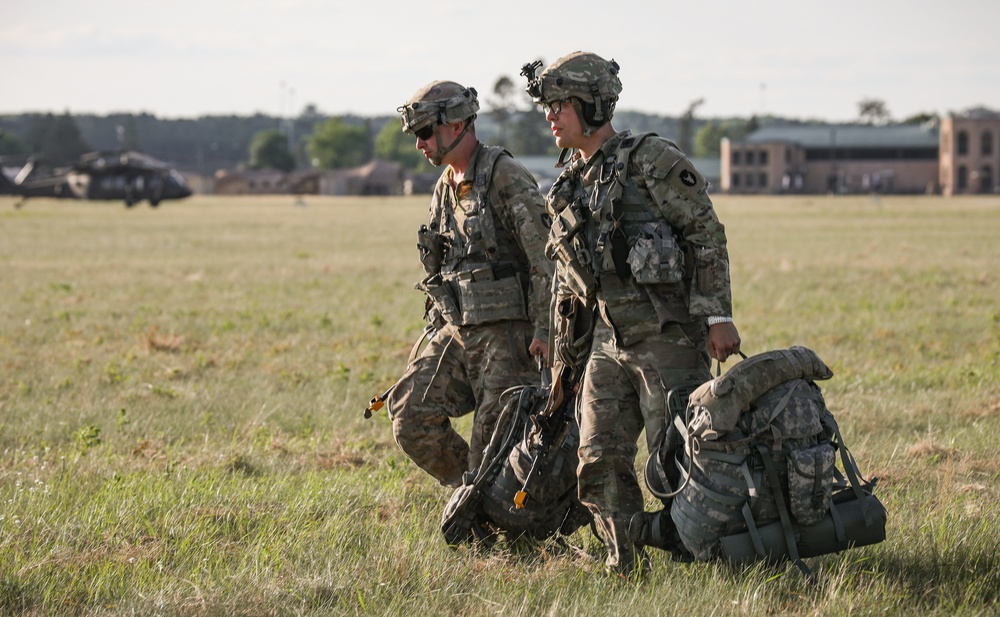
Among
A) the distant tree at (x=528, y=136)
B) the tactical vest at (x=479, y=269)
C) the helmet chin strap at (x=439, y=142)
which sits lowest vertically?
the tactical vest at (x=479, y=269)

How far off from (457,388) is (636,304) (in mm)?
1375

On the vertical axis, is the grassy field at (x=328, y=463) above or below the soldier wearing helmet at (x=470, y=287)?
below

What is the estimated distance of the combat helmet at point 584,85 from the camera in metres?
5.46

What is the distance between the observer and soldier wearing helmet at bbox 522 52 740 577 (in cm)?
532

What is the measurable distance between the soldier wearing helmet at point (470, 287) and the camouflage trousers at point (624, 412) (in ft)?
2.28

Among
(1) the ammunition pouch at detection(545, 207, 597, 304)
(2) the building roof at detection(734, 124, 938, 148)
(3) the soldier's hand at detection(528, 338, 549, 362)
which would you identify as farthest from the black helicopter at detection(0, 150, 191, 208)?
(2) the building roof at detection(734, 124, 938, 148)

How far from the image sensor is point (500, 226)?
6.40 meters

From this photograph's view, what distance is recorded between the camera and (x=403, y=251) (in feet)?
103

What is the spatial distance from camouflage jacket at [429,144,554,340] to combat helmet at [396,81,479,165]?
0.74ft

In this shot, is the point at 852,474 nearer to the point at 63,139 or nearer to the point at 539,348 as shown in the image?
the point at 539,348

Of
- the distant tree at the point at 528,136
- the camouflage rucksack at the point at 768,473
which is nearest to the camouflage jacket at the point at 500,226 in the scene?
the camouflage rucksack at the point at 768,473

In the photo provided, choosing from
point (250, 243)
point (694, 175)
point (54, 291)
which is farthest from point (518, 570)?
point (250, 243)

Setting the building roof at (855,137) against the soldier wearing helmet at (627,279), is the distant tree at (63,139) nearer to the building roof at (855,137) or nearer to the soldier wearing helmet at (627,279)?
the building roof at (855,137)

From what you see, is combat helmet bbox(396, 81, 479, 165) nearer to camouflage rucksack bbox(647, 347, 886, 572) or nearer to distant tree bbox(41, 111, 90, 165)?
camouflage rucksack bbox(647, 347, 886, 572)
